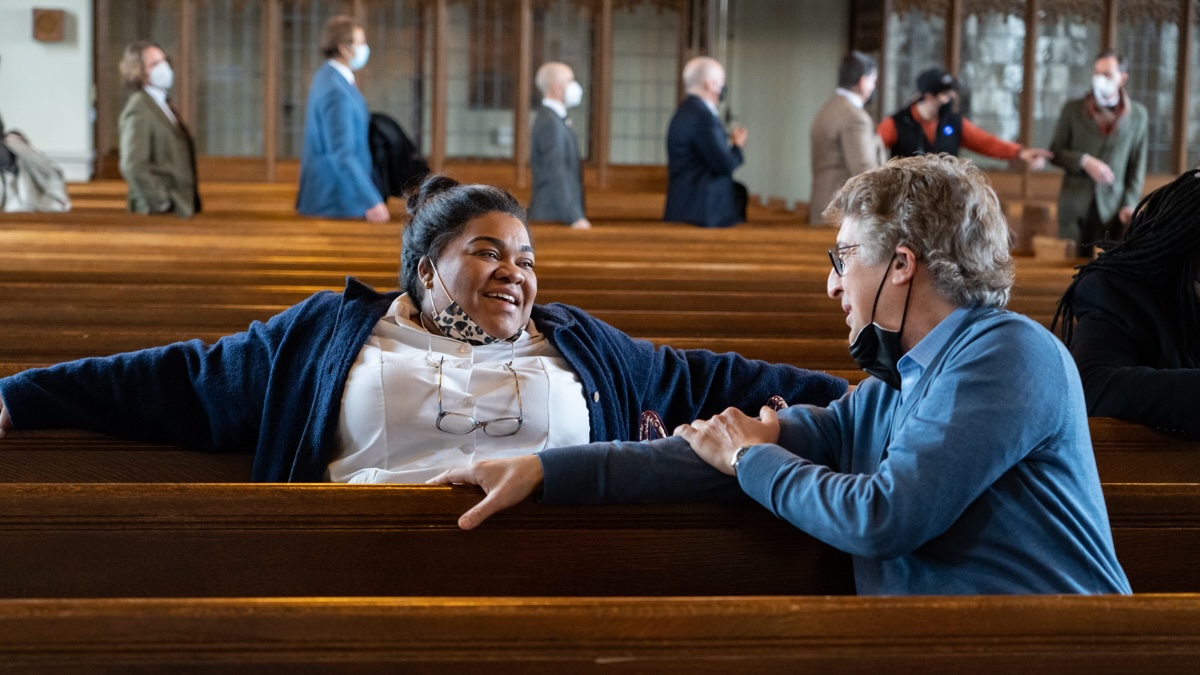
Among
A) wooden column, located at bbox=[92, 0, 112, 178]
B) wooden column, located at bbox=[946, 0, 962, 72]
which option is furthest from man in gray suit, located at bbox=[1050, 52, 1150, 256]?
wooden column, located at bbox=[92, 0, 112, 178]

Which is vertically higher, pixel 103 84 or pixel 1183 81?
pixel 1183 81

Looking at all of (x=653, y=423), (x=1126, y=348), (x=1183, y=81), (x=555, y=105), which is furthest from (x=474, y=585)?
(x=1183, y=81)

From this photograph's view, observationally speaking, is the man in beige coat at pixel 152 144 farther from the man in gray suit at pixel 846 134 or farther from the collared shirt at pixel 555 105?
the man in gray suit at pixel 846 134

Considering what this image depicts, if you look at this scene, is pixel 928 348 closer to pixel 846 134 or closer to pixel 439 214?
pixel 439 214

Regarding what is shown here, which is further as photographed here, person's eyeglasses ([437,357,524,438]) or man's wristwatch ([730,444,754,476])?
person's eyeglasses ([437,357,524,438])

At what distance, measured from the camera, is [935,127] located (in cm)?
711

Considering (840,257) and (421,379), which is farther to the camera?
(421,379)

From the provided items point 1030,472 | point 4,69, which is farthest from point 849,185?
point 4,69

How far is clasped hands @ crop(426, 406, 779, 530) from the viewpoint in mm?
1545

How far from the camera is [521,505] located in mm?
1575

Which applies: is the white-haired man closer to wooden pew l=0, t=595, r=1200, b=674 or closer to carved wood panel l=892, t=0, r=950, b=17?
wooden pew l=0, t=595, r=1200, b=674

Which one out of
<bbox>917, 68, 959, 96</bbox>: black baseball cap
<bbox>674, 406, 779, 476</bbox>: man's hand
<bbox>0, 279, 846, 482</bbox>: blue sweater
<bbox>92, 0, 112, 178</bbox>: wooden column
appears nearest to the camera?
<bbox>674, 406, 779, 476</bbox>: man's hand

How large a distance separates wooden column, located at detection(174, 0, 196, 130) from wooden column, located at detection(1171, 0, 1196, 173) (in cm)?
751

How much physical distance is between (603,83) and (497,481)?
8580 millimetres
